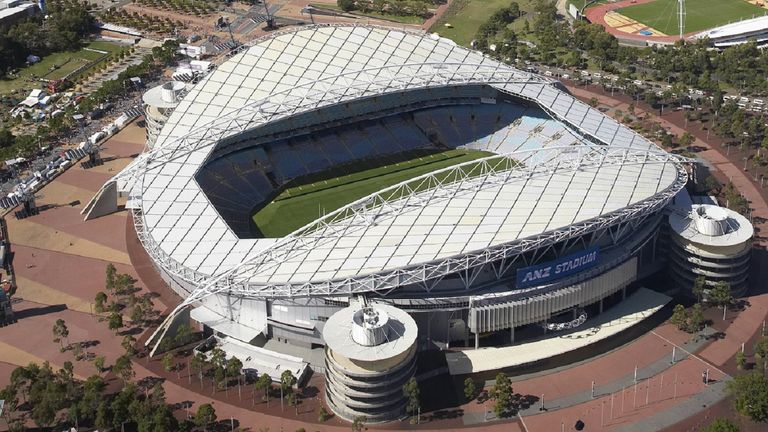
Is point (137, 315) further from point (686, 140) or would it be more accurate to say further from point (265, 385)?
point (686, 140)

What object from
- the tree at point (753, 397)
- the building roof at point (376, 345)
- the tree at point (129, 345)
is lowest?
the tree at point (129, 345)

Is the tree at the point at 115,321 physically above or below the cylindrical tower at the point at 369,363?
below

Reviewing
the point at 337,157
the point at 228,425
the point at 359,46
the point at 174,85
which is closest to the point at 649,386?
the point at 228,425

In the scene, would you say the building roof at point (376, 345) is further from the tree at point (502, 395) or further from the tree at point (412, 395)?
the tree at point (502, 395)

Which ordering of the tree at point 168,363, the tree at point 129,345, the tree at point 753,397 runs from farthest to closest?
the tree at point 129,345, the tree at point 168,363, the tree at point 753,397

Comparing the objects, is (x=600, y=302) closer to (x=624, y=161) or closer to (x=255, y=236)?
(x=624, y=161)

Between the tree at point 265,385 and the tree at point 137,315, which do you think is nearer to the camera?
the tree at point 265,385

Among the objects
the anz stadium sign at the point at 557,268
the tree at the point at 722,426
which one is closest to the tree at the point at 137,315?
the anz stadium sign at the point at 557,268
